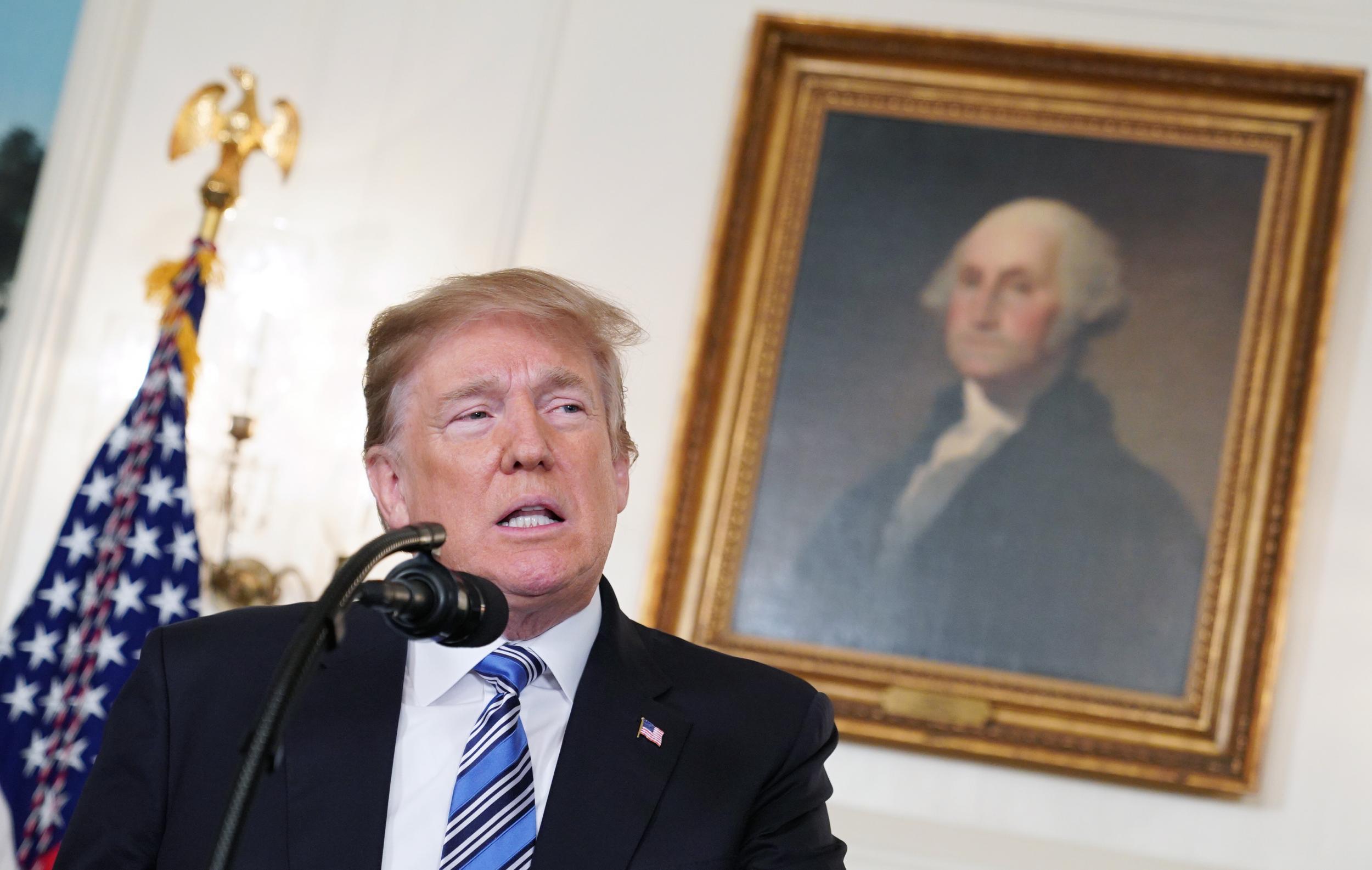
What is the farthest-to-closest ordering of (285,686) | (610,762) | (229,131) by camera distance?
(229,131) → (610,762) → (285,686)

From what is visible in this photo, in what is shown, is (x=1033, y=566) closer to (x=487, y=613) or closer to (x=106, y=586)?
(x=106, y=586)

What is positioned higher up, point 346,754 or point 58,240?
point 58,240

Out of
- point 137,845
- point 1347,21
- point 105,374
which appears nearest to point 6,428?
point 105,374

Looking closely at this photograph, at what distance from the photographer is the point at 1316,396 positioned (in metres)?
4.23

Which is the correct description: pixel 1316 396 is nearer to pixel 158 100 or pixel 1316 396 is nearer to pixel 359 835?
pixel 359 835

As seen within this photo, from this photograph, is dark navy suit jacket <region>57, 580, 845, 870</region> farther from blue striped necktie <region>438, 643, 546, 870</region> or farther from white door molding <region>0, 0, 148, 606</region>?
white door molding <region>0, 0, 148, 606</region>

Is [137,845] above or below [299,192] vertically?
below

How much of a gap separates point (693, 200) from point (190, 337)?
5.33 ft

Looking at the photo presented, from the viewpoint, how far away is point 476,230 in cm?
477

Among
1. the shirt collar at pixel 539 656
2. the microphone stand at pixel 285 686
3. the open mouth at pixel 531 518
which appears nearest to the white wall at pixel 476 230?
the shirt collar at pixel 539 656

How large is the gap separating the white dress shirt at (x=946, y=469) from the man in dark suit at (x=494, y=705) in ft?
6.39

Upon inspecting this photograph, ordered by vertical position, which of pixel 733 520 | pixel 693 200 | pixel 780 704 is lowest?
pixel 780 704

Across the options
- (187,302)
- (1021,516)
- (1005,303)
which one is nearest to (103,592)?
(187,302)

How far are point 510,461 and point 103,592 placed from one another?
243 cm
